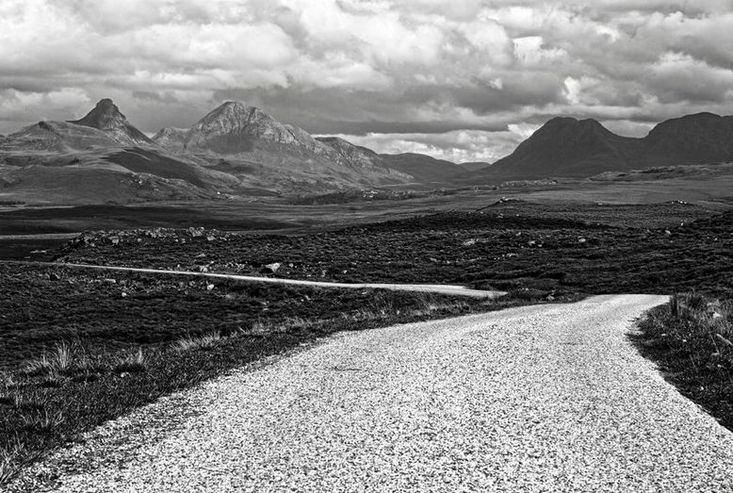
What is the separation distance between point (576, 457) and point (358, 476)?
3520 mm

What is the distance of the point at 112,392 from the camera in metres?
13.2

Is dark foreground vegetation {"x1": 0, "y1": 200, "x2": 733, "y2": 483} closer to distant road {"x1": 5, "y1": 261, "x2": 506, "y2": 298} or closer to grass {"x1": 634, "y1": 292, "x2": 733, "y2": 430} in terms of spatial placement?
grass {"x1": 634, "y1": 292, "x2": 733, "y2": 430}

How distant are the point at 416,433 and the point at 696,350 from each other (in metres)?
11.4

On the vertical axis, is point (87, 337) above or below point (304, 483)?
below

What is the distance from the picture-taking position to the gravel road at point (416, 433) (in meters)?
9.02

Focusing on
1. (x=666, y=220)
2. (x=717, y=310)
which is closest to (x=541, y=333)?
(x=717, y=310)

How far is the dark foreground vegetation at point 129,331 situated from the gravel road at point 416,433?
0.86 m

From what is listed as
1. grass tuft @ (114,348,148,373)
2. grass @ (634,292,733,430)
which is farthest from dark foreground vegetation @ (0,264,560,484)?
grass @ (634,292,733,430)

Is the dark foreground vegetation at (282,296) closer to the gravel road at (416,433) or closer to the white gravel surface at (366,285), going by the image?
the gravel road at (416,433)

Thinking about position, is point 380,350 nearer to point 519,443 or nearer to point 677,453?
point 519,443

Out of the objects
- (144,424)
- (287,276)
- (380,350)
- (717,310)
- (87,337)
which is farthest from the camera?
(287,276)

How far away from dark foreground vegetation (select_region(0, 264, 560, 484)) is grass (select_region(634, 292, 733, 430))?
9.51 metres

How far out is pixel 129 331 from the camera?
1531 inches

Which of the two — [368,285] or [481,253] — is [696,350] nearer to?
[368,285]
